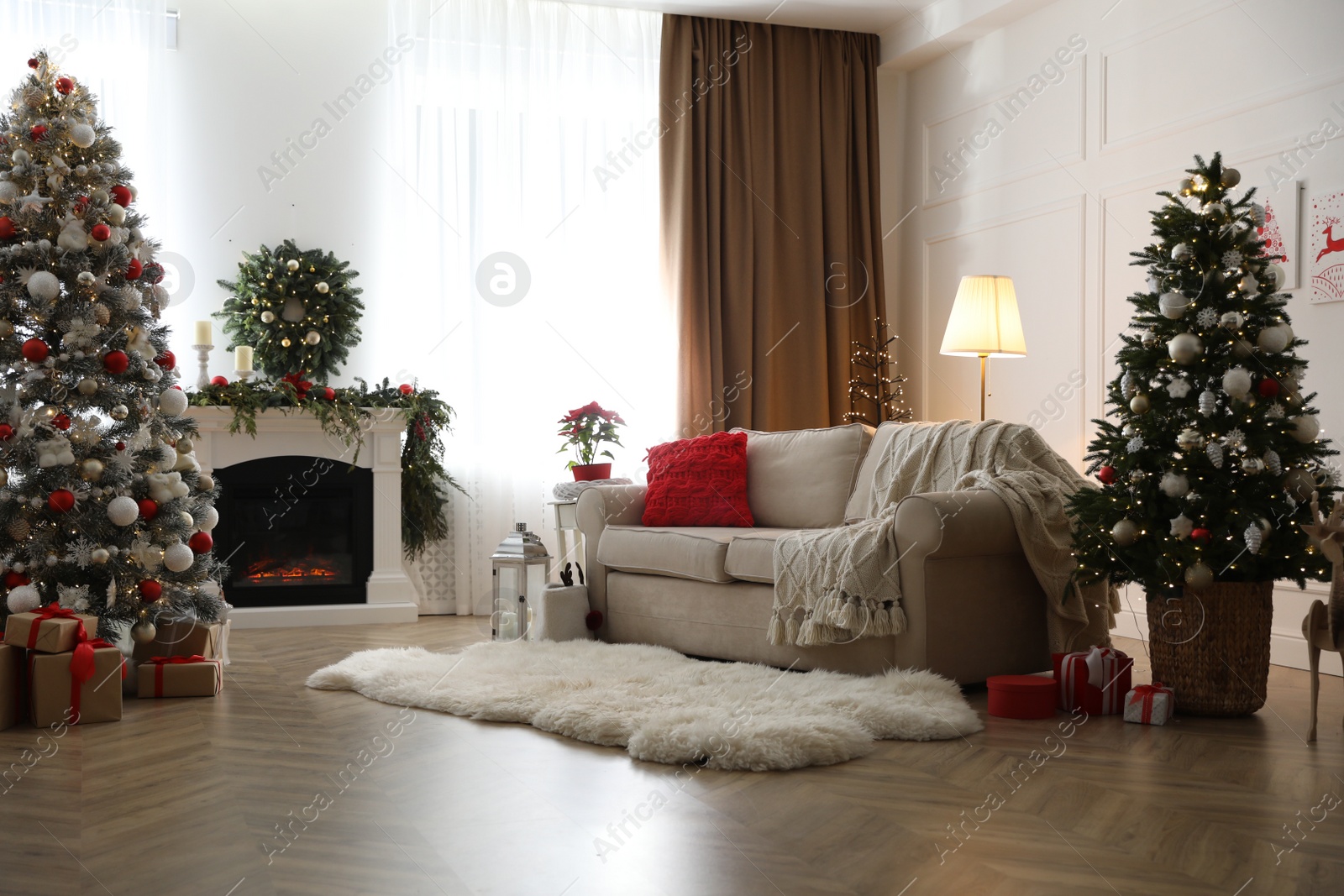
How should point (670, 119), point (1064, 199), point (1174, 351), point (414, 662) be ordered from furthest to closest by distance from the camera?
point (670, 119) < point (1064, 199) < point (414, 662) < point (1174, 351)

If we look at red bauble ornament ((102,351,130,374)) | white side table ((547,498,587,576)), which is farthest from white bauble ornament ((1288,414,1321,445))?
red bauble ornament ((102,351,130,374))

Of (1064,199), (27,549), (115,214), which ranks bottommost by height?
(27,549)

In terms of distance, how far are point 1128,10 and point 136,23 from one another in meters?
4.57

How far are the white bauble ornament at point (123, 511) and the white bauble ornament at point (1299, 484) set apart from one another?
3465mm

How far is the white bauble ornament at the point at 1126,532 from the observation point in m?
3.30

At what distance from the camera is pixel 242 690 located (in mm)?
3695

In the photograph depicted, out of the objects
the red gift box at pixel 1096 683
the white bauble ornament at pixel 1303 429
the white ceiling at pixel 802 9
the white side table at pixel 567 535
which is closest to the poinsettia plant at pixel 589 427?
the white side table at pixel 567 535

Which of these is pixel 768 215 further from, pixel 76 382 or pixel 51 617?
pixel 51 617

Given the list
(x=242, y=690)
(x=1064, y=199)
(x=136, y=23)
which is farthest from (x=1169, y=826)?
(x=136, y=23)

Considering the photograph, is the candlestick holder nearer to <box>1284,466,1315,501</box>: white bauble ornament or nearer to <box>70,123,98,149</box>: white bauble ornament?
<box>70,123,98,149</box>: white bauble ornament

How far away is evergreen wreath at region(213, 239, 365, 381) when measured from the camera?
5.43 meters

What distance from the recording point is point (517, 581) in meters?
4.35

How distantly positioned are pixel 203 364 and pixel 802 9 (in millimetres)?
3591

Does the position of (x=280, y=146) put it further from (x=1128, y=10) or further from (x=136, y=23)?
(x=1128, y=10)
